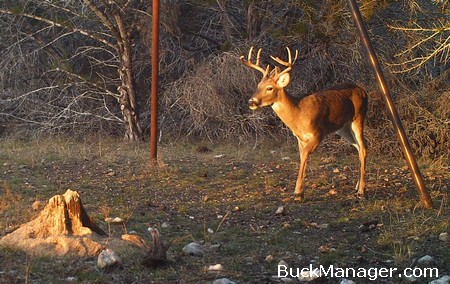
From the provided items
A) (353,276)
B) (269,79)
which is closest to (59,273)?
(353,276)

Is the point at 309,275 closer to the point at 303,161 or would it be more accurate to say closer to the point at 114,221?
the point at 114,221

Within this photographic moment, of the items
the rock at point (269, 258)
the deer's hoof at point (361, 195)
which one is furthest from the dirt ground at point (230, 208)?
the deer's hoof at point (361, 195)

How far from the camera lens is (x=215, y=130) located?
14.1 meters

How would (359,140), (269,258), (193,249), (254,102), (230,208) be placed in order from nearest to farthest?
1. (269,258)
2. (193,249)
3. (230,208)
4. (254,102)
5. (359,140)

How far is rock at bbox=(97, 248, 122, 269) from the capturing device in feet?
18.1

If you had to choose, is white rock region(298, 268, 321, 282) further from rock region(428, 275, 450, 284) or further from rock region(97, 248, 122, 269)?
rock region(97, 248, 122, 269)

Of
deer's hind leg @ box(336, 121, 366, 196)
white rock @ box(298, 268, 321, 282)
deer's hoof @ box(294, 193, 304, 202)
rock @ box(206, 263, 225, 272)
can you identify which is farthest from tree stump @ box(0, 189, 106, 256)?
deer's hind leg @ box(336, 121, 366, 196)

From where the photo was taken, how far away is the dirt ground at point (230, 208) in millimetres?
5762

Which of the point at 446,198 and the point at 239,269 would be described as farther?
the point at 446,198

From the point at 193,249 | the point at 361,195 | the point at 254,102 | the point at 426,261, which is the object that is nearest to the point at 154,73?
the point at 254,102

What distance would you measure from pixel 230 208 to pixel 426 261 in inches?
110

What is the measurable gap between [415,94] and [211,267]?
755 centimetres

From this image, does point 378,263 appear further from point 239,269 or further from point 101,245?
point 101,245

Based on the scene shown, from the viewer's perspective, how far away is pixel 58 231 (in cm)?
609
